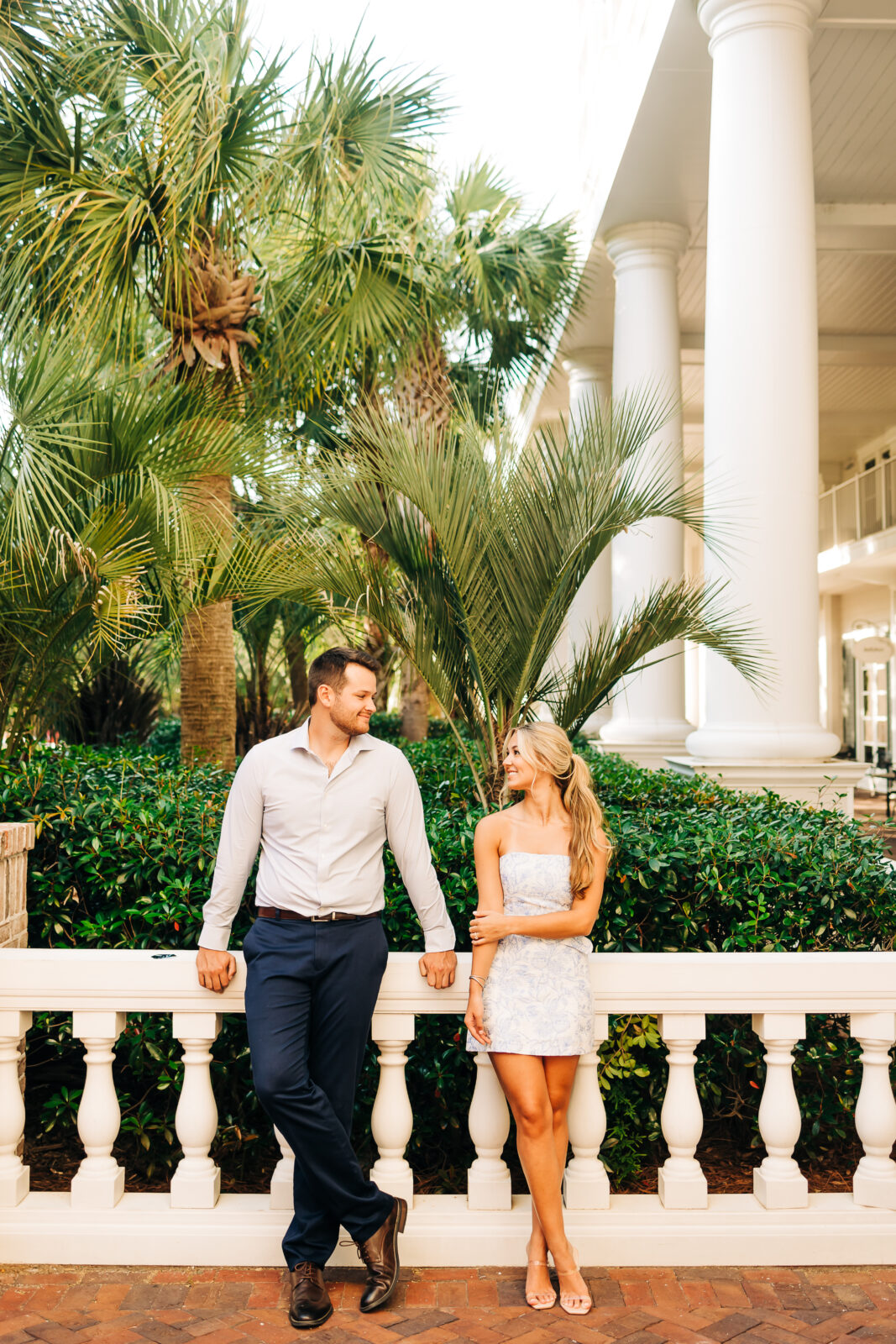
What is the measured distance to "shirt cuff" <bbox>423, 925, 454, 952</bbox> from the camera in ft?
10.5

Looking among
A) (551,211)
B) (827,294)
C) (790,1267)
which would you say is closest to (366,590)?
(790,1267)

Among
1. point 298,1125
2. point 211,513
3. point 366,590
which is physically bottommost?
point 298,1125

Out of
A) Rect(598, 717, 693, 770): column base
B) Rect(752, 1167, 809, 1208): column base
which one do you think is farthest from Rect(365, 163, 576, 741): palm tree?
Rect(752, 1167, 809, 1208): column base

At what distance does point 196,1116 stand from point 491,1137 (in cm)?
87

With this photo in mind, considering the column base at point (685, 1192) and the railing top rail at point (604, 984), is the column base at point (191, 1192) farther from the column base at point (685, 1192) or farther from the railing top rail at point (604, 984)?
the column base at point (685, 1192)

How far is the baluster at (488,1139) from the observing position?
327cm

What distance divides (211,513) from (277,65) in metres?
3.19

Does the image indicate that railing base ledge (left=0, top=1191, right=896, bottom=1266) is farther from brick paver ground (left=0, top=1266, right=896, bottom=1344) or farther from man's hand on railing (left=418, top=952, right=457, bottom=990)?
man's hand on railing (left=418, top=952, right=457, bottom=990)

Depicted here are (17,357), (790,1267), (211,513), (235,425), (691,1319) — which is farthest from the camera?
(211,513)

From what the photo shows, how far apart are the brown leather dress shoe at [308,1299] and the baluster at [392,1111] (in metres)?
0.35

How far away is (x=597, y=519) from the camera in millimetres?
4961

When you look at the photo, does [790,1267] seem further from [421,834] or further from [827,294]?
[827,294]

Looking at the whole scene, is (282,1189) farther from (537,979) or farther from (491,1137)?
(537,979)

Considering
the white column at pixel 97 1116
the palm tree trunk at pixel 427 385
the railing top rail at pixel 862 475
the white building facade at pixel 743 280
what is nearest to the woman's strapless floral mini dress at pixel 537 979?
the white column at pixel 97 1116
